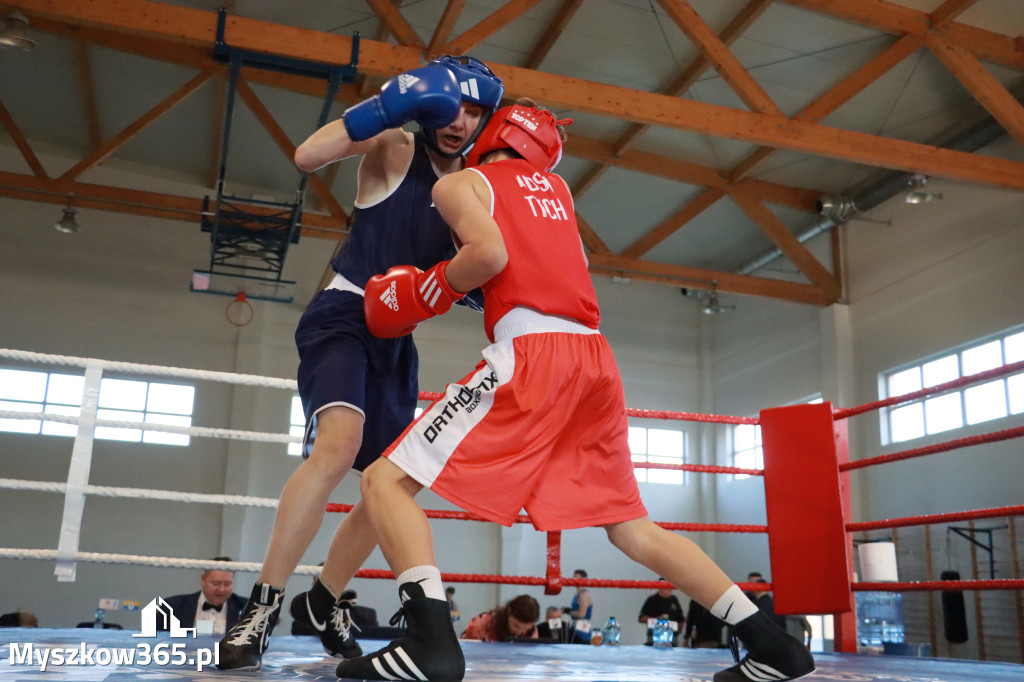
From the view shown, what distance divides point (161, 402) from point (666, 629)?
722cm

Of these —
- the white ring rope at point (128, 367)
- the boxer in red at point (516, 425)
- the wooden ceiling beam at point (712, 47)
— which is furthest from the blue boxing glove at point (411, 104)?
the wooden ceiling beam at point (712, 47)

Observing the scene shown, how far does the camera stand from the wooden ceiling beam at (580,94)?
5465mm

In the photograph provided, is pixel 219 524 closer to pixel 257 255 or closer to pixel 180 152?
pixel 257 255

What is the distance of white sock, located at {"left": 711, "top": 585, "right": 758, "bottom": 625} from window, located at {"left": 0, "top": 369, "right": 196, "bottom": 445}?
8.71m

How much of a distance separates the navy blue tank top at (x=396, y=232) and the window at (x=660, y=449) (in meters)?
9.64

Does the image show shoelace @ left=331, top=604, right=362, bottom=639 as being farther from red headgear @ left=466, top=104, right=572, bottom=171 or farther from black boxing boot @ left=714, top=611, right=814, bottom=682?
red headgear @ left=466, top=104, right=572, bottom=171

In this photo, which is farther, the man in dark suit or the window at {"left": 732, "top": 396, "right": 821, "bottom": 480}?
the window at {"left": 732, "top": 396, "right": 821, "bottom": 480}

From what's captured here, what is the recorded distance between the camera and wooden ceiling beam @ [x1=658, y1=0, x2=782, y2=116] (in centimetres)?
593

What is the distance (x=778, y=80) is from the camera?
777cm

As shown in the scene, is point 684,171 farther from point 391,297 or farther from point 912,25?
point 391,297

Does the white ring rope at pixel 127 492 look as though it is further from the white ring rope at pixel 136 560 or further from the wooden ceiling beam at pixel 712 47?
the wooden ceiling beam at pixel 712 47

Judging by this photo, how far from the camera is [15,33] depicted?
6285 millimetres

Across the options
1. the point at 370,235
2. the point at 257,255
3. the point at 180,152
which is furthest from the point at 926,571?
the point at 180,152

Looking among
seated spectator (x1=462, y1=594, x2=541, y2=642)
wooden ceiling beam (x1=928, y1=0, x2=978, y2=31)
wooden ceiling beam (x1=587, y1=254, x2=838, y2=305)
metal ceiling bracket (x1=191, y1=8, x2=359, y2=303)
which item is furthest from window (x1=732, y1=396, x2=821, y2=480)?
seated spectator (x1=462, y1=594, x2=541, y2=642)
